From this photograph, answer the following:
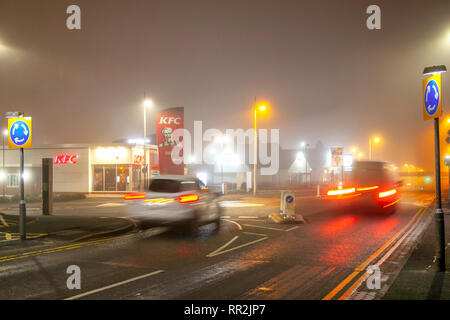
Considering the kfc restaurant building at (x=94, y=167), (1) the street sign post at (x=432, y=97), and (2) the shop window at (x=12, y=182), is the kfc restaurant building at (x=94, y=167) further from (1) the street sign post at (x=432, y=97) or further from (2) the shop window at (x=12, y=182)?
(1) the street sign post at (x=432, y=97)

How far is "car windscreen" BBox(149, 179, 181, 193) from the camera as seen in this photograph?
14484 mm

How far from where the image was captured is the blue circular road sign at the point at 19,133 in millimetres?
12547

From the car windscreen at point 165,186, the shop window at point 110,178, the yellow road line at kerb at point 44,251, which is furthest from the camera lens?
the shop window at point 110,178

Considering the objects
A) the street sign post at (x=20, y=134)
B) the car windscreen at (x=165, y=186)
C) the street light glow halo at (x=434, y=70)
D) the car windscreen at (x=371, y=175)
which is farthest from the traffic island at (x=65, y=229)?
the car windscreen at (x=371, y=175)

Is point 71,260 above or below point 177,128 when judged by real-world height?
below

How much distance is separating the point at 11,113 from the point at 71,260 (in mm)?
5792

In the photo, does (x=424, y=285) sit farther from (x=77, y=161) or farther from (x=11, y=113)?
(x=77, y=161)

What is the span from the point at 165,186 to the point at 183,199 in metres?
1.08

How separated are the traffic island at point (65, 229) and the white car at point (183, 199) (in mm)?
1349

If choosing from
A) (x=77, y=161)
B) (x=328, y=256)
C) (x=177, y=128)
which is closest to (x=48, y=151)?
(x=77, y=161)

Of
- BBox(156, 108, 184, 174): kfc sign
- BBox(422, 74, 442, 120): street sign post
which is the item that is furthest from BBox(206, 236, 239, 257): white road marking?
BBox(156, 108, 184, 174): kfc sign

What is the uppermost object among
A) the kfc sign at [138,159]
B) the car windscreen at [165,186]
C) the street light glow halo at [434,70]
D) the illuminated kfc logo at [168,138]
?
the illuminated kfc logo at [168,138]

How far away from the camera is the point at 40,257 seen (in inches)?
398

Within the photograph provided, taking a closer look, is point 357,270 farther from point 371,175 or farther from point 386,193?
point 371,175
